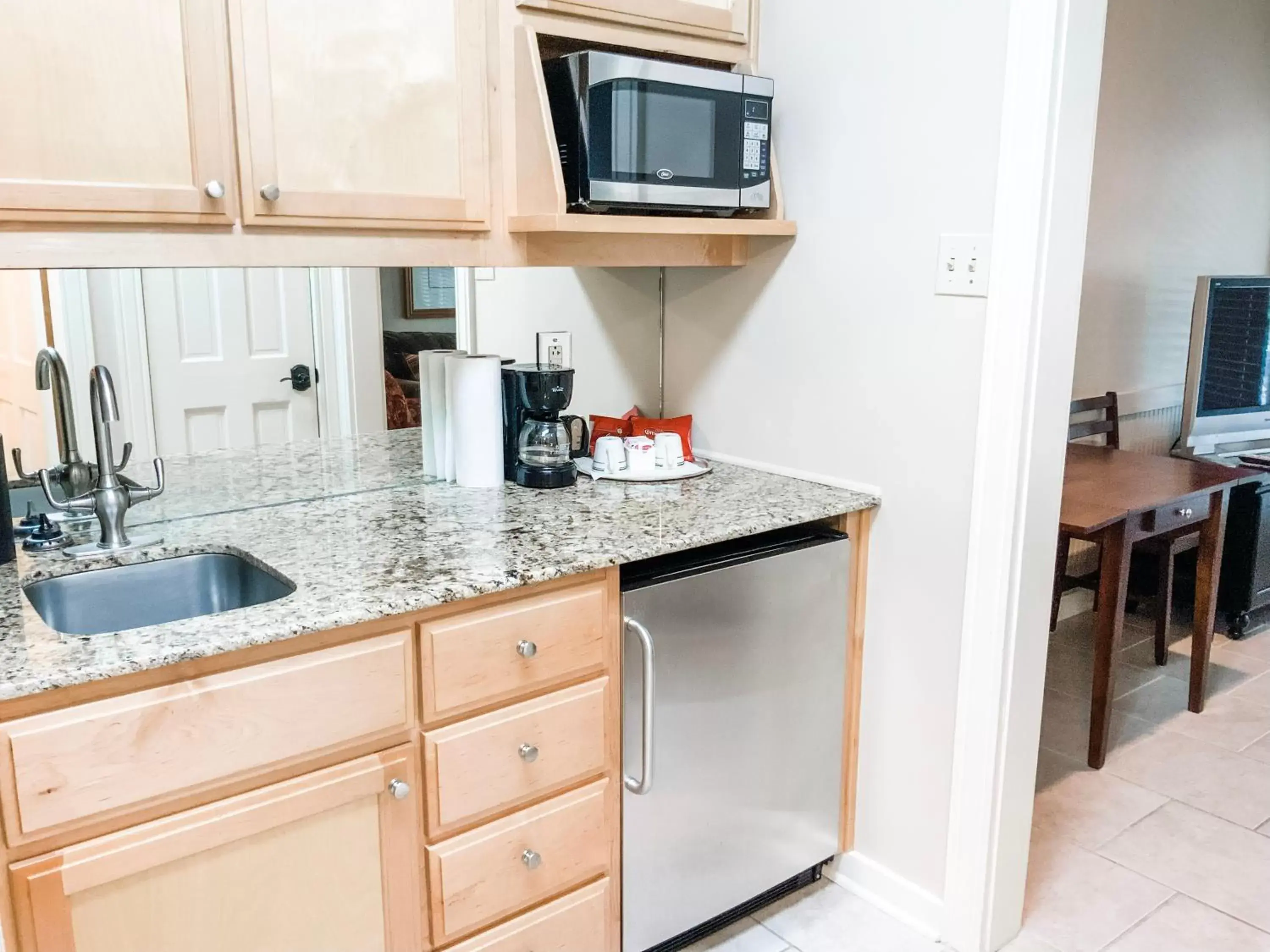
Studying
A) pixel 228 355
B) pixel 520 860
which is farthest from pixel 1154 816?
pixel 228 355

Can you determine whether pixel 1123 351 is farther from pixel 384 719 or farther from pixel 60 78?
pixel 60 78

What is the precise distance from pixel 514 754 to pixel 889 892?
3.26 ft

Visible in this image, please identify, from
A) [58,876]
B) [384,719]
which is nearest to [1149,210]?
[384,719]

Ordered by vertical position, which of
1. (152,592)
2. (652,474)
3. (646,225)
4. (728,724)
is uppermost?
(646,225)

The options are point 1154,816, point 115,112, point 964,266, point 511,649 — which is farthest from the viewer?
point 1154,816

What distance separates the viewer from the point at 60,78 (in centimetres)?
137

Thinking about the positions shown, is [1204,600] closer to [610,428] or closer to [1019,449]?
[1019,449]

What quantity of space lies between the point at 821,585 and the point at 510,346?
0.88 metres

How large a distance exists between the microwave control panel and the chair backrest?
1.94 meters

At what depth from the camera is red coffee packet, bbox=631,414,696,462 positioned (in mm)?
2332

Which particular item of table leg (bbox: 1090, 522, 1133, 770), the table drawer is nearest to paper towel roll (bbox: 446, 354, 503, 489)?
table leg (bbox: 1090, 522, 1133, 770)

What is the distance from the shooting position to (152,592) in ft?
5.52

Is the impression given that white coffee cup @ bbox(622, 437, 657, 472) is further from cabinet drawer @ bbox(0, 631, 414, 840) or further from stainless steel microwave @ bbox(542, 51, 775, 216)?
cabinet drawer @ bbox(0, 631, 414, 840)

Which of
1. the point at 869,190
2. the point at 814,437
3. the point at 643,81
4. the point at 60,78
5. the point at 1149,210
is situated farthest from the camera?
the point at 1149,210
